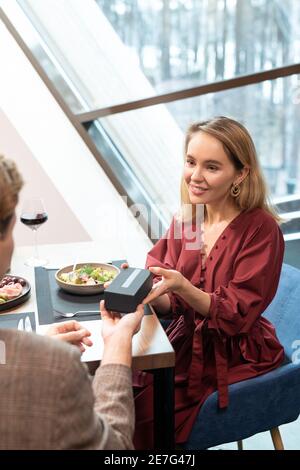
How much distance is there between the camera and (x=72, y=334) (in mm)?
1189

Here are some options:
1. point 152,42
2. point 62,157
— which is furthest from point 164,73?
point 62,157

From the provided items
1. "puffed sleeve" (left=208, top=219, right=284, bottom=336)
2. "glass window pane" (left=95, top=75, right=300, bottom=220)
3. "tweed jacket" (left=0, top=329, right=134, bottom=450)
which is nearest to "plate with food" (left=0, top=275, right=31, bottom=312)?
"puffed sleeve" (left=208, top=219, right=284, bottom=336)

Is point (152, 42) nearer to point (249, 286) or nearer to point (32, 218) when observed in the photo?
point (32, 218)

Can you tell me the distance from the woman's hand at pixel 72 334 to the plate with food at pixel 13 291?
0.26m

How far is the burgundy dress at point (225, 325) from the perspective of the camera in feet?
4.68

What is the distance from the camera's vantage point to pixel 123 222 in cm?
319

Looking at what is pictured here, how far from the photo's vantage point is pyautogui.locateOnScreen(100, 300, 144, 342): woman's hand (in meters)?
1.15

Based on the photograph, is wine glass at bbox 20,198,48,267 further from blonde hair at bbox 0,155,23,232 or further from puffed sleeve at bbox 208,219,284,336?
blonde hair at bbox 0,155,23,232

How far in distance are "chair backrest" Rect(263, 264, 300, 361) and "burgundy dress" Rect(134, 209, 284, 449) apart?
7 cm

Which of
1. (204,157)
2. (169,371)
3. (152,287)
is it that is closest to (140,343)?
(169,371)

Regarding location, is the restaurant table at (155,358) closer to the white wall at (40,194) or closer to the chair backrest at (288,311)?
the chair backrest at (288,311)

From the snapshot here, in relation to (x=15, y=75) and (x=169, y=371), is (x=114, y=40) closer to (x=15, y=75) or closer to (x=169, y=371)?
(x=15, y=75)

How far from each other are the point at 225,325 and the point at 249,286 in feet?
0.44
